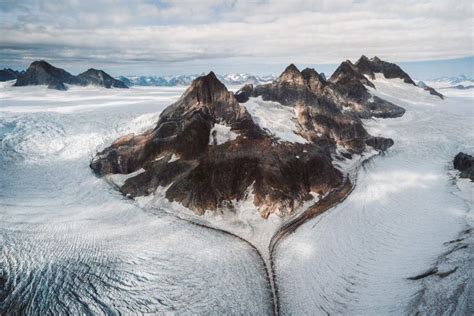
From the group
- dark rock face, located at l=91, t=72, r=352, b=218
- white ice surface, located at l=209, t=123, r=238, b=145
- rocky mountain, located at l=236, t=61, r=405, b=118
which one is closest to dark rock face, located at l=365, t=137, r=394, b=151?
rocky mountain, located at l=236, t=61, r=405, b=118

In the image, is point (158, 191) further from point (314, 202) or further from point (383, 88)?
point (383, 88)

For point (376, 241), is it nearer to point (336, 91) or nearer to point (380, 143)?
point (380, 143)

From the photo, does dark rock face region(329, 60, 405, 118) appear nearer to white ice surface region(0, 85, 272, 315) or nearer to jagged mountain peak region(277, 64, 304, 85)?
jagged mountain peak region(277, 64, 304, 85)

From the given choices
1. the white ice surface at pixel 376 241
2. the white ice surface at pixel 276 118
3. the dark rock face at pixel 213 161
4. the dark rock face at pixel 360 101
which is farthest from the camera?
the dark rock face at pixel 360 101

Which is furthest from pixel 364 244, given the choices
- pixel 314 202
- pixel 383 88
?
pixel 383 88

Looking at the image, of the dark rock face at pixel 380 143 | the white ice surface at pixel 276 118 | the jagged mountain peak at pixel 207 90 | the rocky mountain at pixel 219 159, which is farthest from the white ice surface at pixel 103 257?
the dark rock face at pixel 380 143

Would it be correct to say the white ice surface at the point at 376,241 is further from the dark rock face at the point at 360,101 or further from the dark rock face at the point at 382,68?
the dark rock face at the point at 382,68
